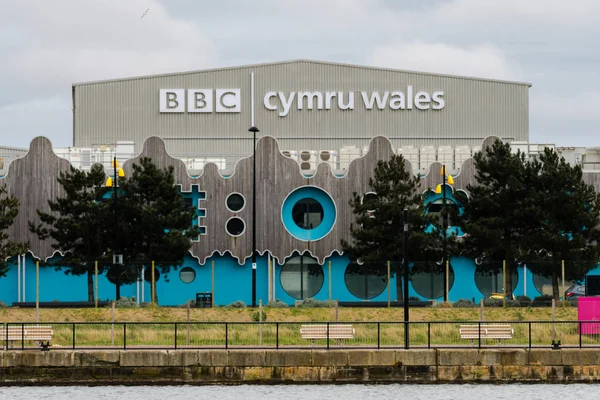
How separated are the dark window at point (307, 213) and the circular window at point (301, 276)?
193 centimetres

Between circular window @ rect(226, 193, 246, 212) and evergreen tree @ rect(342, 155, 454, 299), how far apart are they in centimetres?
757

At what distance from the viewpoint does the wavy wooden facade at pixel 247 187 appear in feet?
231

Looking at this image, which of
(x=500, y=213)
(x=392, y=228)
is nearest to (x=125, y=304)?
(x=392, y=228)

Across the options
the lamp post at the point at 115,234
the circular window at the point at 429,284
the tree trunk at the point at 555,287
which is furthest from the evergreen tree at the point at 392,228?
the lamp post at the point at 115,234

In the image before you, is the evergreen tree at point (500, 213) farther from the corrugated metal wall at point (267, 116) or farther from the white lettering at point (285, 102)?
the white lettering at point (285, 102)

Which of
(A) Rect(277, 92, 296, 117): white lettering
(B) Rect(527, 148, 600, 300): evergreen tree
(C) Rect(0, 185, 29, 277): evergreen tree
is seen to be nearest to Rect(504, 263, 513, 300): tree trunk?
(B) Rect(527, 148, 600, 300): evergreen tree

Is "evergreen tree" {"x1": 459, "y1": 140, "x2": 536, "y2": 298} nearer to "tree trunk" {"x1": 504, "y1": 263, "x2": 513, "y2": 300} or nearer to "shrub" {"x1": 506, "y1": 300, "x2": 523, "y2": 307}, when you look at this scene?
"tree trunk" {"x1": 504, "y1": 263, "x2": 513, "y2": 300}

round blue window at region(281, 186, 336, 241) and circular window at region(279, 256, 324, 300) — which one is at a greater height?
round blue window at region(281, 186, 336, 241)

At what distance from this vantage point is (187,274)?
7075cm

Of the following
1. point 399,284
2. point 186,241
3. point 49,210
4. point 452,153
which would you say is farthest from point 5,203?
point 452,153

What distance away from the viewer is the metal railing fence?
41500 millimetres

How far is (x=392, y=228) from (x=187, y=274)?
13.0 metres

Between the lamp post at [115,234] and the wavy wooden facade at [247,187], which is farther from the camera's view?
the wavy wooden facade at [247,187]

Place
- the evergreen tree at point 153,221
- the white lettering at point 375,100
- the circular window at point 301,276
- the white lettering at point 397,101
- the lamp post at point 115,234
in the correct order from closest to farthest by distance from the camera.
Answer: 1. the lamp post at point 115,234
2. the evergreen tree at point 153,221
3. the circular window at point 301,276
4. the white lettering at point 375,100
5. the white lettering at point 397,101
